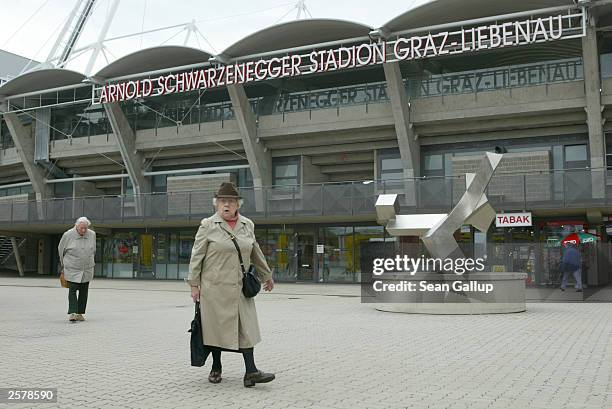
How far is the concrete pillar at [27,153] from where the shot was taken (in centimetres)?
3641

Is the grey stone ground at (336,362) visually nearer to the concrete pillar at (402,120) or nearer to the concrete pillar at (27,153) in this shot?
the concrete pillar at (402,120)

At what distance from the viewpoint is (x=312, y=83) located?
30875 mm

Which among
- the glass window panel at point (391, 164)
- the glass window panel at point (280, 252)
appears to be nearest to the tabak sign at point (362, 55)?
the glass window panel at point (391, 164)

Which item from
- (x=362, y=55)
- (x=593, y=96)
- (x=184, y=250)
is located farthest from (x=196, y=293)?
(x=184, y=250)

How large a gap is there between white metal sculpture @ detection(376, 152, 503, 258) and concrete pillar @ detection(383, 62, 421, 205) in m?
11.6

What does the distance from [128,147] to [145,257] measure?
5695 mm

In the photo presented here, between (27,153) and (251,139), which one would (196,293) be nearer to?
(251,139)

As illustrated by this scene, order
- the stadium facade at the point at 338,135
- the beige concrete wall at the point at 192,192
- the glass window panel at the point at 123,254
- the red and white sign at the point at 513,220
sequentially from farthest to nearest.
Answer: the glass window panel at the point at 123,254 < the beige concrete wall at the point at 192,192 < the stadium facade at the point at 338,135 < the red and white sign at the point at 513,220

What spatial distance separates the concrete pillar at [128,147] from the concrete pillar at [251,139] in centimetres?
641

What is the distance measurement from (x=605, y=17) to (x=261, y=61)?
1348 centimetres

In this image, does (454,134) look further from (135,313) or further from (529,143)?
(135,313)

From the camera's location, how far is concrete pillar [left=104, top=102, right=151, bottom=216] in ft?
108

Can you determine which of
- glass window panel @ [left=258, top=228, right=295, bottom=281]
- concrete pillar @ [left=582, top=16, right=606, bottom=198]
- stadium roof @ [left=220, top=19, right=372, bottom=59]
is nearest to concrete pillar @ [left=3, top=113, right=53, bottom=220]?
glass window panel @ [left=258, top=228, right=295, bottom=281]

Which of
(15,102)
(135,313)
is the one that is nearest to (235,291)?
(135,313)
